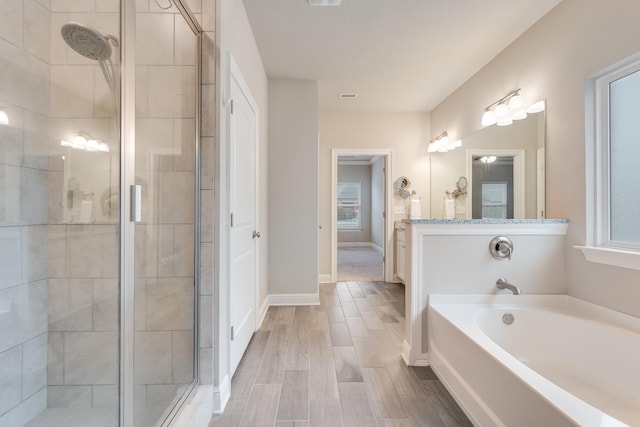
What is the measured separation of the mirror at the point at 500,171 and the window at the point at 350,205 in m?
5.12

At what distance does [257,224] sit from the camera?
274 cm

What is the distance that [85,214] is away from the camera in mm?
1247

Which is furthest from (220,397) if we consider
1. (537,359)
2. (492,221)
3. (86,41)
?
(492,221)

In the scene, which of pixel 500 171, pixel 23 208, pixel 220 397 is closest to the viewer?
pixel 23 208

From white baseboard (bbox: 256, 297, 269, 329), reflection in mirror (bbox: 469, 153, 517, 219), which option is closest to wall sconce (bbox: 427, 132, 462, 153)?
reflection in mirror (bbox: 469, 153, 517, 219)

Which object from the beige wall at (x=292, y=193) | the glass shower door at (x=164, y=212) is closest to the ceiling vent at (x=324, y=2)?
the glass shower door at (x=164, y=212)

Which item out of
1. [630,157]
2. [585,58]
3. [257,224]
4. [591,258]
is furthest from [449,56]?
[257,224]

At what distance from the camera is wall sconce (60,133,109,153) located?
1.18 meters

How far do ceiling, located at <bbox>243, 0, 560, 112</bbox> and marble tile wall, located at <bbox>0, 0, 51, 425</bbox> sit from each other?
57.0 inches

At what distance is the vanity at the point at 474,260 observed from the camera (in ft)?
6.67

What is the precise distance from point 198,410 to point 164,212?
0.96 m

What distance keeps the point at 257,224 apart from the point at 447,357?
1.81 meters

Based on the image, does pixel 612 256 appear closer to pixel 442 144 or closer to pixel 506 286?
pixel 506 286

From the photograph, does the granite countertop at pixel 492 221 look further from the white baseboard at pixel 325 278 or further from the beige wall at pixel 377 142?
the white baseboard at pixel 325 278
